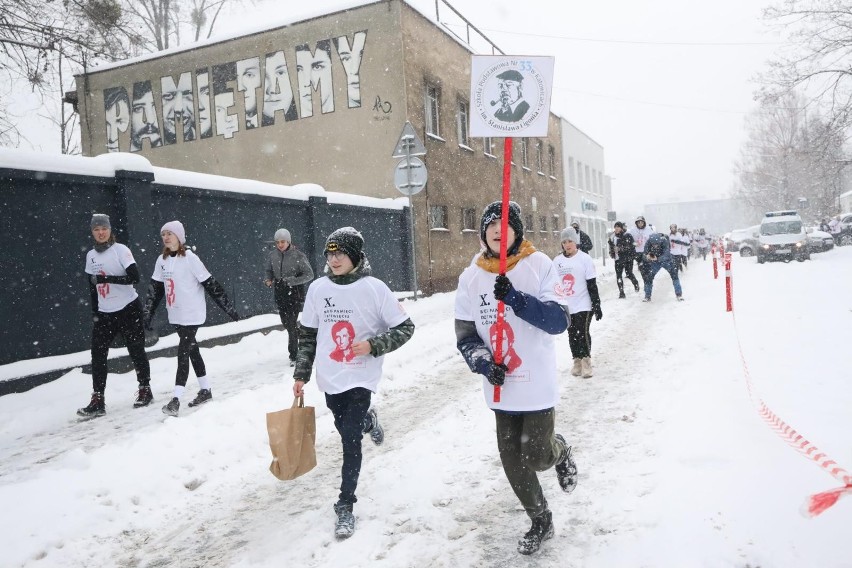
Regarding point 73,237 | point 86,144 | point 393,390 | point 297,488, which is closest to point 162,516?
point 297,488

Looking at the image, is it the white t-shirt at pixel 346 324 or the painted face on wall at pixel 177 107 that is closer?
the white t-shirt at pixel 346 324

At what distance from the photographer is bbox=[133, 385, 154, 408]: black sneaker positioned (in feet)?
21.0

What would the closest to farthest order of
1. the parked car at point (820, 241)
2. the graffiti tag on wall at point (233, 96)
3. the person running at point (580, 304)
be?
the person running at point (580, 304) → the graffiti tag on wall at point (233, 96) → the parked car at point (820, 241)

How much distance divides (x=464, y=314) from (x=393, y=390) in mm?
3821

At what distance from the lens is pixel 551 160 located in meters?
31.2

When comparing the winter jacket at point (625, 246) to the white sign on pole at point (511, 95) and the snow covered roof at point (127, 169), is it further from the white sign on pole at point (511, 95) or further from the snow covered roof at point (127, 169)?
the white sign on pole at point (511, 95)

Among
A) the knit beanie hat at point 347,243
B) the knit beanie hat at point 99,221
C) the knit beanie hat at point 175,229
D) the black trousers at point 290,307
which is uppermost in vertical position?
the knit beanie hat at point 99,221

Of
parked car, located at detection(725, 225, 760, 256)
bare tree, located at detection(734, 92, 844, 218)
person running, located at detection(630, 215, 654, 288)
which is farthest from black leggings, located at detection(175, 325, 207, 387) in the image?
bare tree, located at detection(734, 92, 844, 218)

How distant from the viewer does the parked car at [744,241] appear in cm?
3173

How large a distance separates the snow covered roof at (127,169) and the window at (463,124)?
367 inches

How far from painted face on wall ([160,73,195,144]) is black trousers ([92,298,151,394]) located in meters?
15.4

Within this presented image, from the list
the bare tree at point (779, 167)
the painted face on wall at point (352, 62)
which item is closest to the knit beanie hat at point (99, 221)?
A: the painted face on wall at point (352, 62)

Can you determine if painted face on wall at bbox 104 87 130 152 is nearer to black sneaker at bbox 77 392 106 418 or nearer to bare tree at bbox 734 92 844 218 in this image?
black sneaker at bbox 77 392 106 418

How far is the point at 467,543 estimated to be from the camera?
10.6 ft
